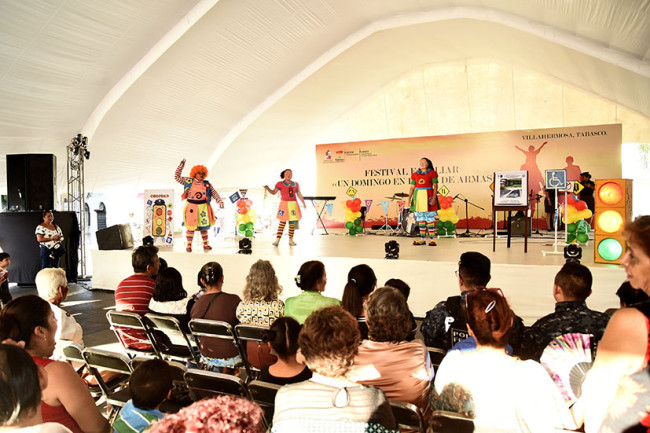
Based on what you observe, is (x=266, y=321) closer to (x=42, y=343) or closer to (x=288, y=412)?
(x=42, y=343)

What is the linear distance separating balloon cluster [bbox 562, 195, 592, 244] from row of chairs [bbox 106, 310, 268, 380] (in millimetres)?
5867

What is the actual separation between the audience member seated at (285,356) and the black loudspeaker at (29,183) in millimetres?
8492

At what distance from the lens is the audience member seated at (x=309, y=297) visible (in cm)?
329

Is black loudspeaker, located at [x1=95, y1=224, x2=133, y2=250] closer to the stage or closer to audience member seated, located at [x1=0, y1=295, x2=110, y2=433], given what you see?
the stage

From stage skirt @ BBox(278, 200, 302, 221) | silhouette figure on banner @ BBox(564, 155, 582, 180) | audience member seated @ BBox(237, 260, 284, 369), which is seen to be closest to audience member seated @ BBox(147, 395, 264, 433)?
audience member seated @ BBox(237, 260, 284, 369)

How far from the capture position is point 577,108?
42.0 ft

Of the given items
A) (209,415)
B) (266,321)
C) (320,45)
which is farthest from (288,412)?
(320,45)

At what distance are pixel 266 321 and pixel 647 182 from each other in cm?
1267

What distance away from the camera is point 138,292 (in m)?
4.02

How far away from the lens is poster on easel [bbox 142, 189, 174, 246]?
8.59 metres

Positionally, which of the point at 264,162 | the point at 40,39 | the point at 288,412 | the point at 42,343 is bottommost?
the point at 288,412

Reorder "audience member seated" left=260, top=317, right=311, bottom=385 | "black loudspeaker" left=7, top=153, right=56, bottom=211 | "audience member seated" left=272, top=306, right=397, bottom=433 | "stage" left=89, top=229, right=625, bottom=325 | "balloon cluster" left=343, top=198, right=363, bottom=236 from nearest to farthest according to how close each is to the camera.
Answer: "audience member seated" left=272, top=306, right=397, bottom=433, "audience member seated" left=260, top=317, right=311, bottom=385, "stage" left=89, top=229, right=625, bottom=325, "black loudspeaker" left=7, top=153, right=56, bottom=211, "balloon cluster" left=343, top=198, right=363, bottom=236

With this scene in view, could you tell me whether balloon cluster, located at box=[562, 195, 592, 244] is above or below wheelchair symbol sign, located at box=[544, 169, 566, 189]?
below

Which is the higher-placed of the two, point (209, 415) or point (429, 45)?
point (429, 45)
